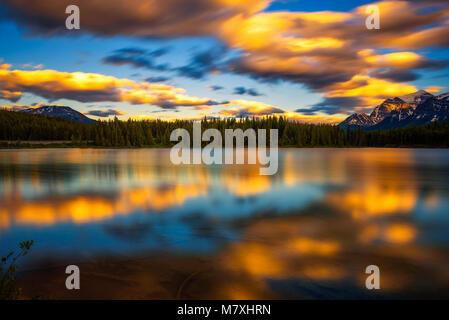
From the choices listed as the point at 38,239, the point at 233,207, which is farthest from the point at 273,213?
the point at 38,239

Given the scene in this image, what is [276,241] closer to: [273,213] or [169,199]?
[273,213]

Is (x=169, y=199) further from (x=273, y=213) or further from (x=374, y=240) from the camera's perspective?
(x=374, y=240)

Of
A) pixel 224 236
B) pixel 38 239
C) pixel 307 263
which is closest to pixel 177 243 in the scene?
pixel 224 236

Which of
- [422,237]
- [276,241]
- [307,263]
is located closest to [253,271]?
[307,263]

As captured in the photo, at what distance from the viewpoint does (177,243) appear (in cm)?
1212

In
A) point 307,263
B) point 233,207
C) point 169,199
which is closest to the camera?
point 307,263

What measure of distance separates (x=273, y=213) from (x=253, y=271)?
867 cm

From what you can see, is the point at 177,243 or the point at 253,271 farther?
the point at 177,243

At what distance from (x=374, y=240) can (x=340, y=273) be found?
4.33m

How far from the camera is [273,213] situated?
17734mm

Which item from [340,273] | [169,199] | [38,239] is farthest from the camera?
[169,199]
